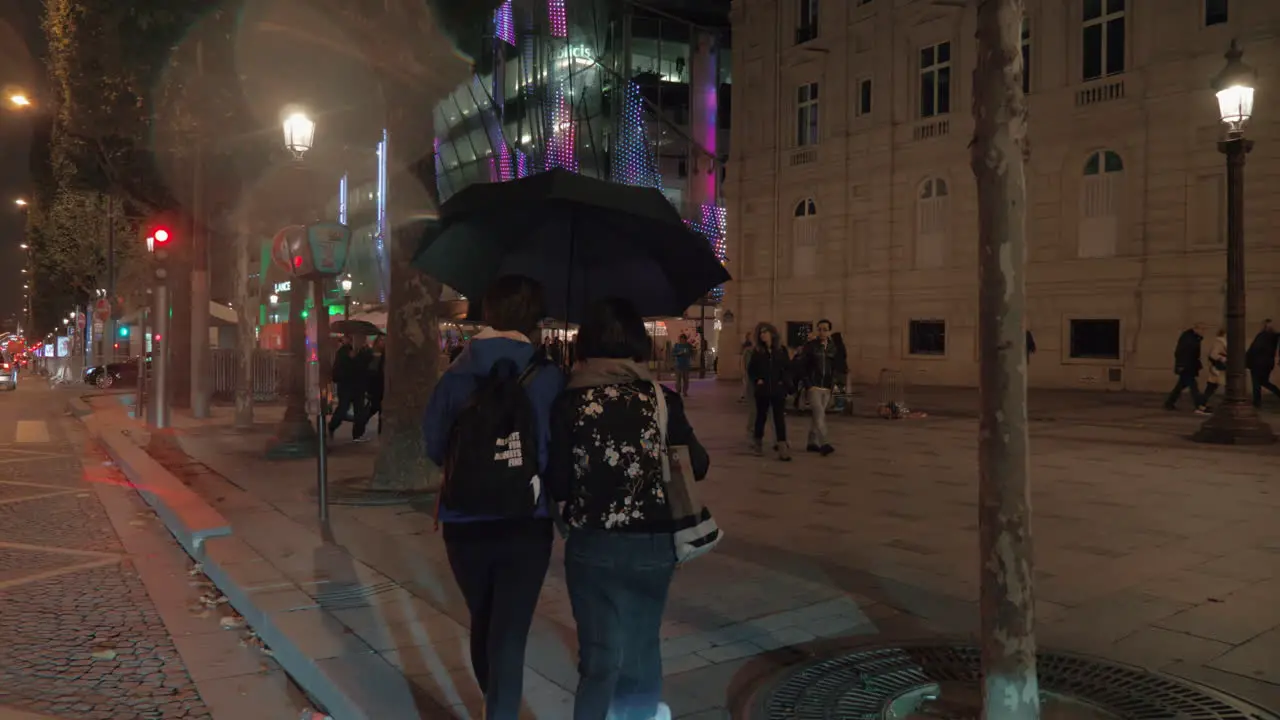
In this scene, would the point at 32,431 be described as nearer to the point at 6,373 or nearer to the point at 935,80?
the point at 6,373

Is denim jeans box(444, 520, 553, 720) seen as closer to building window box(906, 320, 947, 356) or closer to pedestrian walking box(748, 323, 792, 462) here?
pedestrian walking box(748, 323, 792, 462)

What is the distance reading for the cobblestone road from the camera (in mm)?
4418

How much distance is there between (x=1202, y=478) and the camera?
33.3 ft

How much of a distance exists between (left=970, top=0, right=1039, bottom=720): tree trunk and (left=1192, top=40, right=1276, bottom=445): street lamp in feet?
36.5

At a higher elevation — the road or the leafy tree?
the leafy tree

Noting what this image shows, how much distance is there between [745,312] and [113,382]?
24367 millimetres

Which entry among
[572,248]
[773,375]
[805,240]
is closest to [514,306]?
[572,248]

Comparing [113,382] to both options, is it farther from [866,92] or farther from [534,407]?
[534,407]

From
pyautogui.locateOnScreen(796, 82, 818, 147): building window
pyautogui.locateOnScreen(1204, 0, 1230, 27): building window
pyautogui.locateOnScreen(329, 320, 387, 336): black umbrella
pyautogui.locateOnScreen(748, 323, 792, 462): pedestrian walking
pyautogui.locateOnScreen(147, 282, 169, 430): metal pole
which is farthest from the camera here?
pyautogui.locateOnScreen(796, 82, 818, 147): building window

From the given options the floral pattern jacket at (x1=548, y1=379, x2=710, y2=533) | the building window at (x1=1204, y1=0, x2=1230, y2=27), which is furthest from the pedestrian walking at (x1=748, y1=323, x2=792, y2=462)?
the building window at (x1=1204, y1=0, x2=1230, y2=27)

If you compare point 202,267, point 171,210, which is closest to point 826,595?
point 202,267

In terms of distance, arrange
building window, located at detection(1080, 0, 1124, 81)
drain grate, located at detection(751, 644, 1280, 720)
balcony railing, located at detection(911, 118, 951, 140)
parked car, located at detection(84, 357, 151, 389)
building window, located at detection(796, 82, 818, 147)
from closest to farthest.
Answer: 1. drain grate, located at detection(751, 644, 1280, 720)
2. building window, located at detection(1080, 0, 1124, 81)
3. balcony railing, located at detection(911, 118, 951, 140)
4. building window, located at detection(796, 82, 818, 147)
5. parked car, located at detection(84, 357, 151, 389)

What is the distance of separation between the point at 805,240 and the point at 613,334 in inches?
1172

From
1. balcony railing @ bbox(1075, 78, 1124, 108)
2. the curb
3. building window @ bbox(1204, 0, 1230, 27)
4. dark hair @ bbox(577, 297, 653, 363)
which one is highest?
building window @ bbox(1204, 0, 1230, 27)
